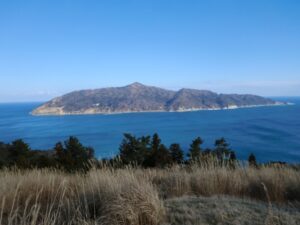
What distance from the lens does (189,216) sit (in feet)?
10.2

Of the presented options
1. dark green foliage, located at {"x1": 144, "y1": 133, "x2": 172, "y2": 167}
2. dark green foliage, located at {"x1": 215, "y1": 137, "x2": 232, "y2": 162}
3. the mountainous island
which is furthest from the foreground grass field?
the mountainous island

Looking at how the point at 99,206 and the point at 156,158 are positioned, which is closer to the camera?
the point at 99,206

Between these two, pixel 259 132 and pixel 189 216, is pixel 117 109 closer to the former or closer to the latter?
pixel 259 132

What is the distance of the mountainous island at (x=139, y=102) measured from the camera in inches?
5719

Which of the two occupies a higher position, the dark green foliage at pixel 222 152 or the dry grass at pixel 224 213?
the dry grass at pixel 224 213

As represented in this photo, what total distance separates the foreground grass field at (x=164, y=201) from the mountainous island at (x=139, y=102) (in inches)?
5316

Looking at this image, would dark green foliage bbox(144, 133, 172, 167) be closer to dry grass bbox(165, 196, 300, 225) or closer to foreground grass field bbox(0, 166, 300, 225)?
foreground grass field bbox(0, 166, 300, 225)

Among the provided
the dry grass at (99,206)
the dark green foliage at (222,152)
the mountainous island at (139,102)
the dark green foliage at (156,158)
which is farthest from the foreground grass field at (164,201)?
the mountainous island at (139,102)

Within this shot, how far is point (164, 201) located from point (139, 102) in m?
154

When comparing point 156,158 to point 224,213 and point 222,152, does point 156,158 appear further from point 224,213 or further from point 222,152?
point 224,213

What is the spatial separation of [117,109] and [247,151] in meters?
102

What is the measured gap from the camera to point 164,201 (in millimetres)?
3670

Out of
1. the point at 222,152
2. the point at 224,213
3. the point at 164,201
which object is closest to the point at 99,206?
the point at 164,201

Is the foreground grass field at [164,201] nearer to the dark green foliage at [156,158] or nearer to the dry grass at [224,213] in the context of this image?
the dry grass at [224,213]
